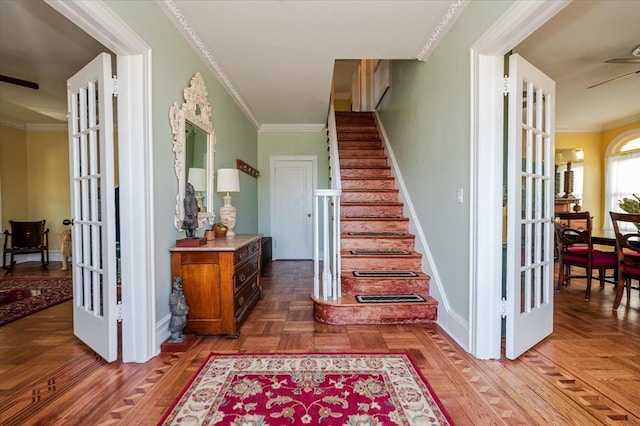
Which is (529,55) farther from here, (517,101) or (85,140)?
(85,140)

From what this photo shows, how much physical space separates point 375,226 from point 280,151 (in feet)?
10.0

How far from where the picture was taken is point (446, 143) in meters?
2.50

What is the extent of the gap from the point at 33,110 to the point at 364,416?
6450 mm

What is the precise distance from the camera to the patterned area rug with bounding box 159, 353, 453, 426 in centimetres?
144

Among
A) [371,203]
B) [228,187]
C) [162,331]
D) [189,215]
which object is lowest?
[162,331]

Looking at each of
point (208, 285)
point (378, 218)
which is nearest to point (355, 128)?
point (378, 218)

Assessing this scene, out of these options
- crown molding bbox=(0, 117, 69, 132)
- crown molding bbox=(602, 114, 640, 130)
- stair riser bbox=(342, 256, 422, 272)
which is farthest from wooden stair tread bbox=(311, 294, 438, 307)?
crown molding bbox=(602, 114, 640, 130)

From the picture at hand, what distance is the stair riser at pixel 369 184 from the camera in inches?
165

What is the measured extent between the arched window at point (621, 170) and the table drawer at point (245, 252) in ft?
22.7

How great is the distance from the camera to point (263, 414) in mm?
1464

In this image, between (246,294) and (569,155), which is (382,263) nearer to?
(246,294)

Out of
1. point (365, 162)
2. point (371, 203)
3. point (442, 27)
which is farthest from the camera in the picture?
point (365, 162)

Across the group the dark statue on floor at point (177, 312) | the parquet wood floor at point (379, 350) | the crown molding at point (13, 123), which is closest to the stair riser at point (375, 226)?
the parquet wood floor at point (379, 350)

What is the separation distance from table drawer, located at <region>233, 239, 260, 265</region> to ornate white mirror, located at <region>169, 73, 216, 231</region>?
1.62 ft
